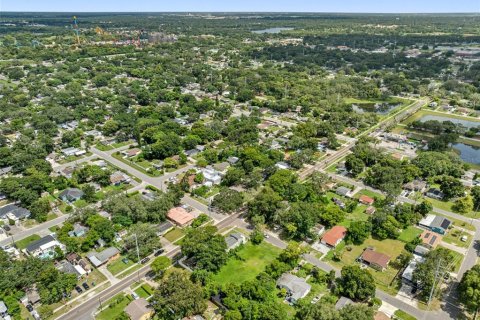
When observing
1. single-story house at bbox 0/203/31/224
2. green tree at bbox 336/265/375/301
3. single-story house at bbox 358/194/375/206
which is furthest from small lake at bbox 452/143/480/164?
single-story house at bbox 0/203/31/224

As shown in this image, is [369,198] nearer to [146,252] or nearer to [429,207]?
[429,207]

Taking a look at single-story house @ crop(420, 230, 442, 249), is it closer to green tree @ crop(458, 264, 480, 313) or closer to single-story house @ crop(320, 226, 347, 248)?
green tree @ crop(458, 264, 480, 313)

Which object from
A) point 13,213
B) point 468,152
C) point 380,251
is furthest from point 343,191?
point 13,213

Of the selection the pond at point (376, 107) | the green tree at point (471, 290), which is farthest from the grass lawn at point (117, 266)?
the pond at point (376, 107)

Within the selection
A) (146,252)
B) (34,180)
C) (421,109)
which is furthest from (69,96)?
(421,109)

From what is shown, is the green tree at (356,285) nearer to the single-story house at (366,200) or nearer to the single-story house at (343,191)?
the single-story house at (366,200)
